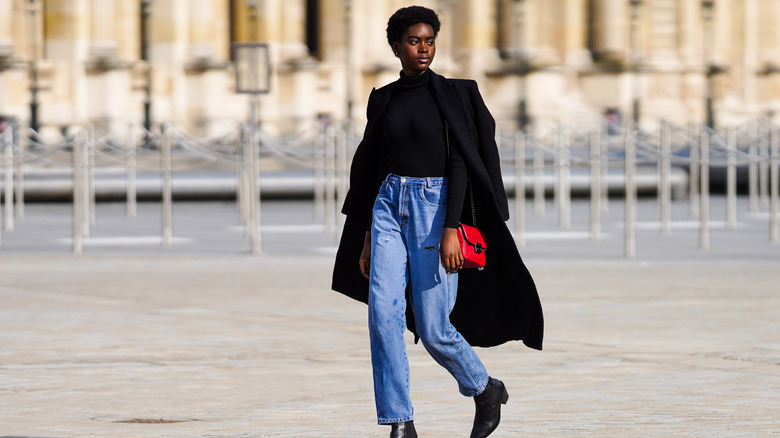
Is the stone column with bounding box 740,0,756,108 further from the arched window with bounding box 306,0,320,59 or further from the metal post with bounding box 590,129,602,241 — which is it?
the metal post with bounding box 590,129,602,241

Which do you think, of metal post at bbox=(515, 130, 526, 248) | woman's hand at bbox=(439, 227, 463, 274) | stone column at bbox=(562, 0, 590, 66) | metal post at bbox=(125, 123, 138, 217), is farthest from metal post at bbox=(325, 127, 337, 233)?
stone column at bbox=(562, 0, 590, 66)

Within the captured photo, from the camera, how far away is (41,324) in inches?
489

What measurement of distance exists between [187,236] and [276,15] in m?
22.6

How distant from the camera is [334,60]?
45594mm

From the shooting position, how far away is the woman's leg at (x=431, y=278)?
724 centimetres

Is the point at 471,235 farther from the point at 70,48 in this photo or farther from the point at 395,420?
the point at 70,48

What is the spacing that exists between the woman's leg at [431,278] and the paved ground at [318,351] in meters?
0.80

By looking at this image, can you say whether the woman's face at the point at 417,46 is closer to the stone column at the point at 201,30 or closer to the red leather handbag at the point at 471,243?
the red leather handbag at the point at 471,243

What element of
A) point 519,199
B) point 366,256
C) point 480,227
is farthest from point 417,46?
point 519,199

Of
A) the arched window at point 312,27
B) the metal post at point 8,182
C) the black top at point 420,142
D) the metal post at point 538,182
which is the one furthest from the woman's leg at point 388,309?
the arched window at point 312,27

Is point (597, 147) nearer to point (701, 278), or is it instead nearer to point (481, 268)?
point (701, 278)

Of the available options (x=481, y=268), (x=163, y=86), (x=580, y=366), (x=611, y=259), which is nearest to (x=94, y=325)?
(x=580, y=366)

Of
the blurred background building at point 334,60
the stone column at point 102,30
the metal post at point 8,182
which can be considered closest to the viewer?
the metal post at point 8,182

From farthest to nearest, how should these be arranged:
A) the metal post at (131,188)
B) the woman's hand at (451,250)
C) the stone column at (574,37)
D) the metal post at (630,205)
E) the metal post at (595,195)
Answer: the stone column at (574,37)
the metal post at (131,188)
the metal post at (595,195)
the metal post at (630,205)
the woman's hand at (451,250)
